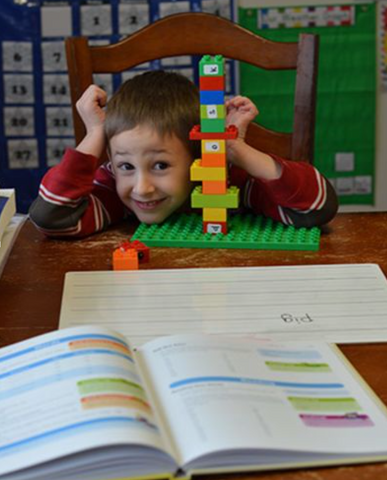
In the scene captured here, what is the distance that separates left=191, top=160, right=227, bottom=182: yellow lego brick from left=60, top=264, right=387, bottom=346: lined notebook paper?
0.53 feet

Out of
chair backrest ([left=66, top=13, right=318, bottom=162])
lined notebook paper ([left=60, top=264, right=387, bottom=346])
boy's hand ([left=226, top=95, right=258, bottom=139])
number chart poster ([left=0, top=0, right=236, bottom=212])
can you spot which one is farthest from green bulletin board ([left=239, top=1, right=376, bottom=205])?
lined notebook paper ([left=60, top=264, right=387, bottom=346])

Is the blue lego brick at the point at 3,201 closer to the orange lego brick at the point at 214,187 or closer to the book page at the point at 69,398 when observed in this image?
the orange lego brick at the point at 214,187

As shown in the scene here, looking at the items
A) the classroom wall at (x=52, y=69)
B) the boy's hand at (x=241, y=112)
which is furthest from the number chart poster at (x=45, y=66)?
the boy's hand at (x=241, y=112)

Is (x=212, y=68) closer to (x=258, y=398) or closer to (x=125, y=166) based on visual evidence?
(x=125, y=166)

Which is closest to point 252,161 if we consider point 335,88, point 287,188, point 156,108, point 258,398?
point 287,188

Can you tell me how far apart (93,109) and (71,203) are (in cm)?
16

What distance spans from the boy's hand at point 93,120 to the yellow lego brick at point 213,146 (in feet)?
0.68

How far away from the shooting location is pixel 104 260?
1.20 meters

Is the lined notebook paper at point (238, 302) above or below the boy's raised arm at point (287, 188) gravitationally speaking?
below

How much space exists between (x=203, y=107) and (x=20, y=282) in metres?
0.34

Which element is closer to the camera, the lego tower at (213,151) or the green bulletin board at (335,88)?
the lego tower at (213,151)

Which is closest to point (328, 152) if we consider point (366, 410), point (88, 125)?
point (88, 125)

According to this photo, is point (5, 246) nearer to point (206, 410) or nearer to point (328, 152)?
point (206, 410)

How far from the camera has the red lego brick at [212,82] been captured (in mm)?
1188
